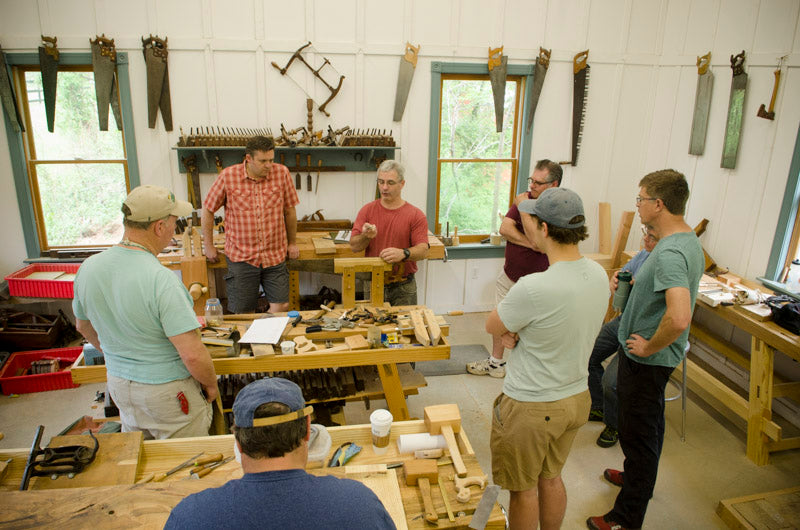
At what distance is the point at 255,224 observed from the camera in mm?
3852

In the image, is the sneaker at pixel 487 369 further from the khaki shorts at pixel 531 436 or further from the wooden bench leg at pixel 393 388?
the khaki shorts at pixel 531 436

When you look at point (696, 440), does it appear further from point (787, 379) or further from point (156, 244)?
point (156, 244)

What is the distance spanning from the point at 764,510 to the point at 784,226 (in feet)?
7.79

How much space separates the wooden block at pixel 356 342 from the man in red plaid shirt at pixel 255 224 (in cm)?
150

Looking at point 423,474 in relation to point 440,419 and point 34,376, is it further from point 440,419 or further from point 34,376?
point 34,376

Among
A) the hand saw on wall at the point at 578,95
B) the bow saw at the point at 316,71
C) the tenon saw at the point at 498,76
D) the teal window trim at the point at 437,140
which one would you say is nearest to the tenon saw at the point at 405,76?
the teal window trim at the point at 437,140

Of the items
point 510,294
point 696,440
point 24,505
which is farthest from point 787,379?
point 24,505

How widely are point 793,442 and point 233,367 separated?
3676 mm

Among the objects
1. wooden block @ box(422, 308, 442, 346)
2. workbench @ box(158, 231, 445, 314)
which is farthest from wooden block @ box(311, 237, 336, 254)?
wooden block @ box(422, 308, 442, 346)

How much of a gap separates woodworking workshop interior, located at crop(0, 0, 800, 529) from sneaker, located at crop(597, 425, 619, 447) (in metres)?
0.04

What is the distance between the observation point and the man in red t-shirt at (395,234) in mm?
3645

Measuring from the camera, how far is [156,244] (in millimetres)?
2102

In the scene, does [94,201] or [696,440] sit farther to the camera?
[94,201]

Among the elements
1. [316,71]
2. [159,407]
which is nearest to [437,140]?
[316,71]
